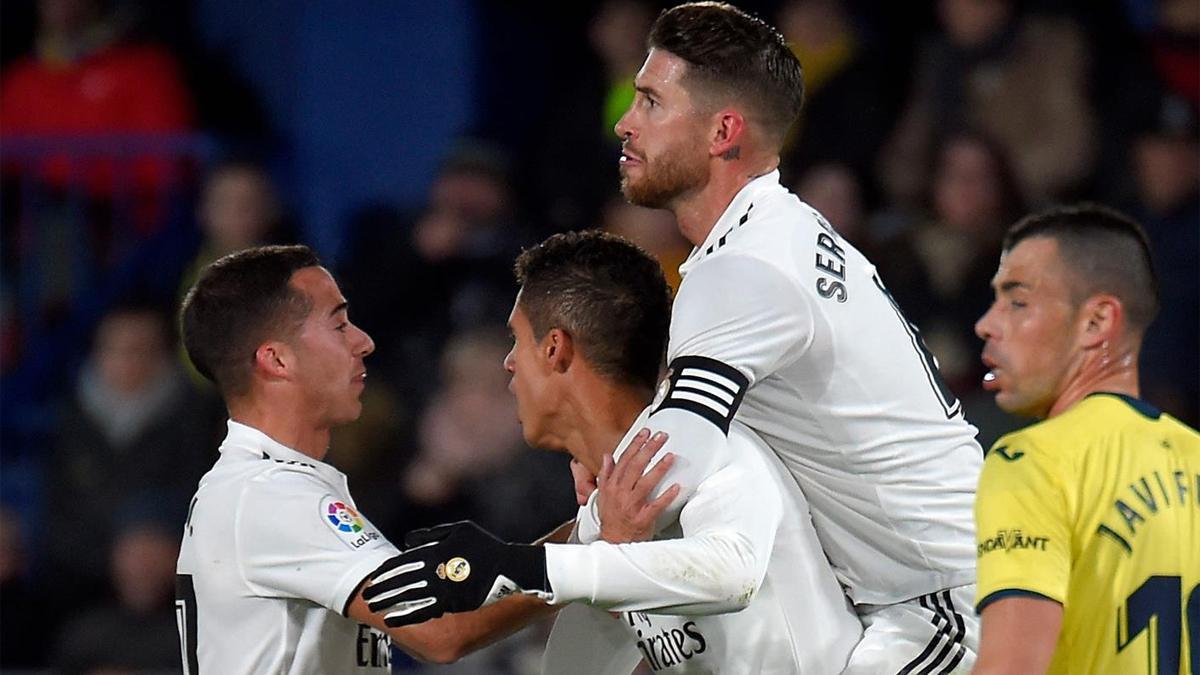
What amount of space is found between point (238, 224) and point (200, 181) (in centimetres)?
72

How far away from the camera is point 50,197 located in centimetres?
981

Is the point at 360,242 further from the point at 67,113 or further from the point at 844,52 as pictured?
the point at 844,52

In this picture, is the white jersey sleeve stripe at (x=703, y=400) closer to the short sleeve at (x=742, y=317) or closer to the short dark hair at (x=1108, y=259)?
the short sleeve at (x=742, y=317)

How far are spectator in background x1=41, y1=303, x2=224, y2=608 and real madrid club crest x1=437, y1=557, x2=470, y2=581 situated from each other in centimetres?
522

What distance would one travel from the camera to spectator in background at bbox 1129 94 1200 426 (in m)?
7.71

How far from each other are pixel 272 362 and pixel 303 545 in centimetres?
54

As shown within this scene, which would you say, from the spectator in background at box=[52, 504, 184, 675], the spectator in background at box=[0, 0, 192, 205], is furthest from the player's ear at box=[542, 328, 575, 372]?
the spectator in background at box=[0, 0, 192, 205]

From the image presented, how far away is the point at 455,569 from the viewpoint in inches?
144

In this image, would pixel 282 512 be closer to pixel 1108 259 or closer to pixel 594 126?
pixel 1108 259

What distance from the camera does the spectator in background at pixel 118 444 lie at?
8859 millimetres

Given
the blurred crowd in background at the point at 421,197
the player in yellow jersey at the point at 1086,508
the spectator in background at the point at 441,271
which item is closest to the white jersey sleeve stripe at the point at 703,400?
the player in yellow jersey at the point at 1086,508

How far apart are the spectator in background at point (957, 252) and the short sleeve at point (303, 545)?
4098mm

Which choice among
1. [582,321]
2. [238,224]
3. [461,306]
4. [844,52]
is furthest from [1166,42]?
[582,321]

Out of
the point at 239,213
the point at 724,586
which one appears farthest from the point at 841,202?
the point at 724,586
